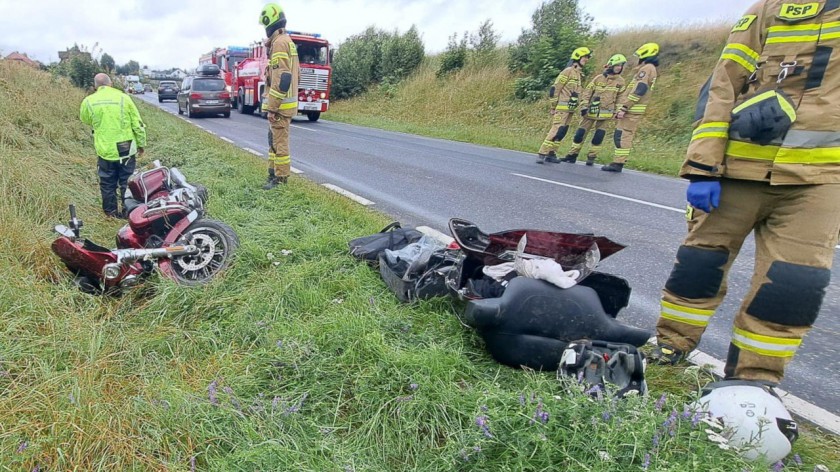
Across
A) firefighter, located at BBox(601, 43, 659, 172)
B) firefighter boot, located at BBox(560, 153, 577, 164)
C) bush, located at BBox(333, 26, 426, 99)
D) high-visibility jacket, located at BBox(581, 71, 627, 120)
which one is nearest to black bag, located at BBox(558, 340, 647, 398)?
firefighter, located at BBox(601, 43, 659, 172)

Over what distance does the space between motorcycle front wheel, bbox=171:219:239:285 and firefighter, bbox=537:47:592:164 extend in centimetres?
702

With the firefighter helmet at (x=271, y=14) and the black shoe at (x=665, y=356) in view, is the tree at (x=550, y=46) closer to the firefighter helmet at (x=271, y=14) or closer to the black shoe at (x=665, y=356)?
the firefighter helmet at (x=271, y=14)

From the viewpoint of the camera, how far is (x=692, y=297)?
6.98 ft

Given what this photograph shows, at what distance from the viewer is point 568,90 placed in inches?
368

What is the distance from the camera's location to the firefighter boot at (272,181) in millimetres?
5191

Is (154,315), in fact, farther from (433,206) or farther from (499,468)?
(433,206)

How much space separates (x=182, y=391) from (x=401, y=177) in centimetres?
534

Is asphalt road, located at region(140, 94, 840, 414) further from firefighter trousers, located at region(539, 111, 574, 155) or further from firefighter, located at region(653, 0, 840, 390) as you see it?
firefighter, located at region(653, 0, 840, 390)

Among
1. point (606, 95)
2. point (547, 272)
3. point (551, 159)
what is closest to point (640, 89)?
point (606, 95)

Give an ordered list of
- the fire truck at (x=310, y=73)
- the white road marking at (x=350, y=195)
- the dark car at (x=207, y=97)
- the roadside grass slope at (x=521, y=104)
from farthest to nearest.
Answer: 1. the fire truck at (x=310, y=73)
2. the dark car at (x=207, y=97)
3. the roadside grass slope at (x=521, y=104)
4. the white road marking at (x=350, y=195)

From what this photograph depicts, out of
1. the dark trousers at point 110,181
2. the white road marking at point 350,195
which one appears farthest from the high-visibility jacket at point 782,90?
the dark trousers at point 110,181

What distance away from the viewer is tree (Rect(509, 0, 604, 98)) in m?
16.4

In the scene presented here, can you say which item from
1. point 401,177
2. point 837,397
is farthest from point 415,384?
point 401,177

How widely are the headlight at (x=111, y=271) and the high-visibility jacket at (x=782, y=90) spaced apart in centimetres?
296
